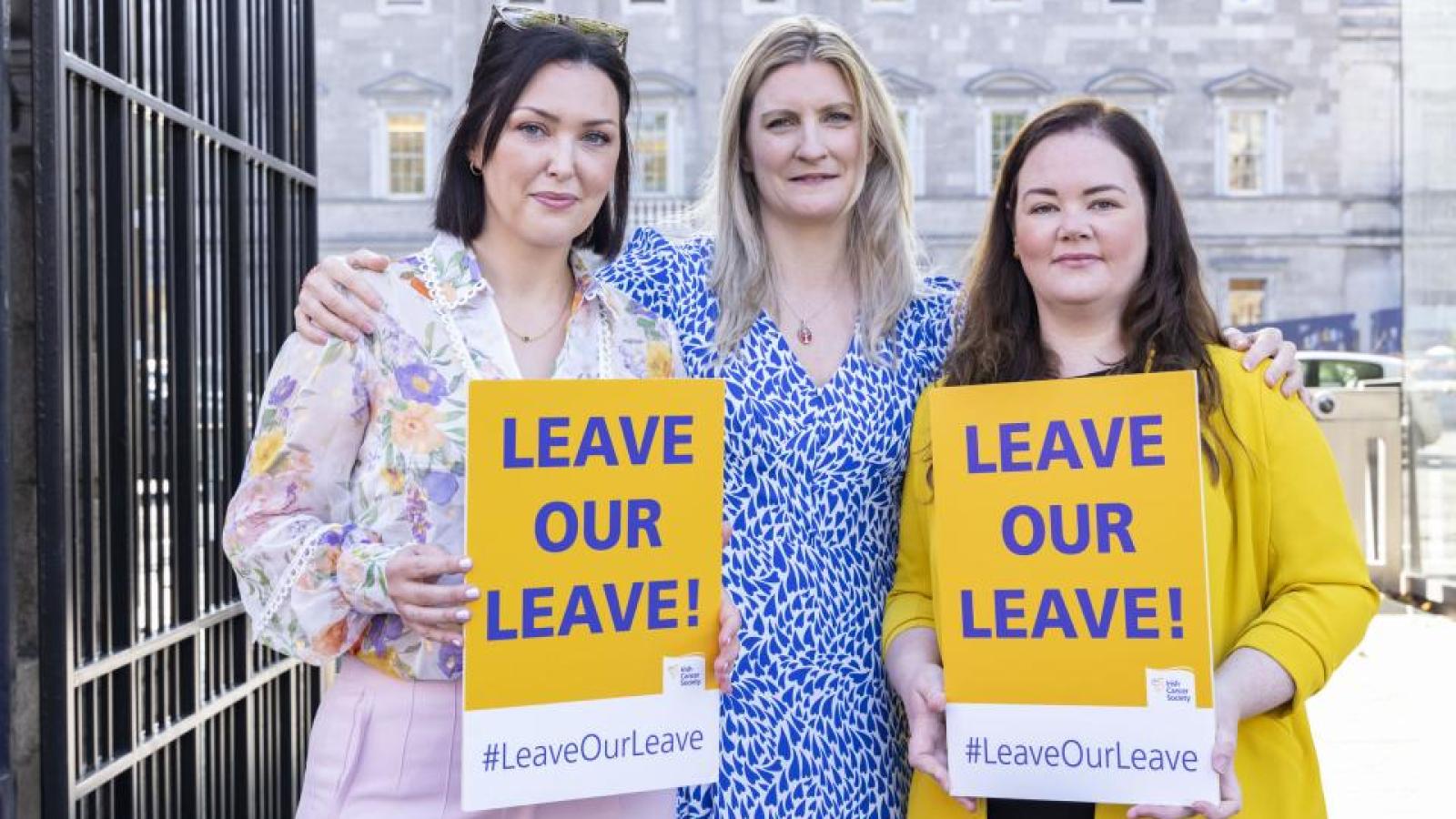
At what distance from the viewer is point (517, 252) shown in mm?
2129

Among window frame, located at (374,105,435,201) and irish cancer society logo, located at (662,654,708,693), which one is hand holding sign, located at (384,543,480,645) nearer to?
irish cancer society logo, located at (662,654,708,693)

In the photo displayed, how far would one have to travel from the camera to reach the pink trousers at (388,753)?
191cm

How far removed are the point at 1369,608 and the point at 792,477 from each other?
0.92 metres

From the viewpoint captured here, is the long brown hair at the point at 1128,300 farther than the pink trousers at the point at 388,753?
Yes

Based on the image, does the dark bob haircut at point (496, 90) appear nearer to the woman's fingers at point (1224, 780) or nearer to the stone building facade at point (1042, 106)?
the woman's fingers at point (1224, 780)

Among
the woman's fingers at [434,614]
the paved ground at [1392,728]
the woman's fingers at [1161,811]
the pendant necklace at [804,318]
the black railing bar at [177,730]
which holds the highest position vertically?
the pendant necklace at [804,318]

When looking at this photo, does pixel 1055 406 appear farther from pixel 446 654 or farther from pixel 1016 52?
pixel 1016 52

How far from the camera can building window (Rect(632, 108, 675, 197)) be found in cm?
2995

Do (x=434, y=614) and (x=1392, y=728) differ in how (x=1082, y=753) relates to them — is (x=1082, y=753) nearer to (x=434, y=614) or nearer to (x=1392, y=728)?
(x=434, y=614)

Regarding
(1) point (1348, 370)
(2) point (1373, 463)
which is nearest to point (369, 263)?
(2) point (1373, 463)

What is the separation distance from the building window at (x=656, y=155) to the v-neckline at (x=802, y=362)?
27519mm

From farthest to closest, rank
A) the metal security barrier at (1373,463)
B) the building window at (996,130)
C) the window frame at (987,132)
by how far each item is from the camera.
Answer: the building window at (996,130) < the window frame at (987,132) < the metal security barrier at (1373,463)

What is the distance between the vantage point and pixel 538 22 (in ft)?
6.84

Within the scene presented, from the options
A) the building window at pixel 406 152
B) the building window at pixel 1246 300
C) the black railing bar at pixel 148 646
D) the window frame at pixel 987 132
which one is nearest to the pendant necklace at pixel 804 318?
the black railing bar at pixel 148 646
